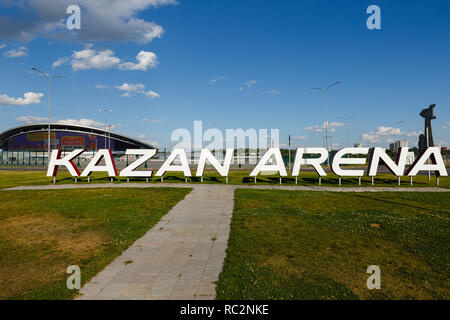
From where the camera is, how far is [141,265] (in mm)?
6340

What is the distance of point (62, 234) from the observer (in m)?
8.80

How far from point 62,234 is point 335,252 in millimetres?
8830

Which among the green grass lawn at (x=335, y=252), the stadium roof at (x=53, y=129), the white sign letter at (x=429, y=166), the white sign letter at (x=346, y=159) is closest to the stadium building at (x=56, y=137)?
the stadium roof at (x=53, y=129)

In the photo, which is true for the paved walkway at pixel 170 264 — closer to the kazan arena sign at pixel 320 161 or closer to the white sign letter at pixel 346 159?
the kazan arena sign at pixel 320 161

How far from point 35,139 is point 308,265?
116 m

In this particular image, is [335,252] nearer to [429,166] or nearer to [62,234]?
[62,234]

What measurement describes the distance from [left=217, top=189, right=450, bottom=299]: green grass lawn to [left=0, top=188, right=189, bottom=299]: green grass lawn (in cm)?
345

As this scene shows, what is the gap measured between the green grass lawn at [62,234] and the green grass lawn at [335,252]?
11.3 feet

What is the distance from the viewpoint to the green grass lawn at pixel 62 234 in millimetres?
5477

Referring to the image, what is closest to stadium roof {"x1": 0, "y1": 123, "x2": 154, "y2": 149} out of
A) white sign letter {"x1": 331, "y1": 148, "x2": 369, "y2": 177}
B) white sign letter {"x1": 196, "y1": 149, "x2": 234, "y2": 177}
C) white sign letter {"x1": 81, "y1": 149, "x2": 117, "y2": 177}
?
white sign letter {"x1": 81, "y1": 149, "x2": 117, "y2": 177}

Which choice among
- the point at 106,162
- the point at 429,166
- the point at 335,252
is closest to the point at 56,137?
the point at 106,162
